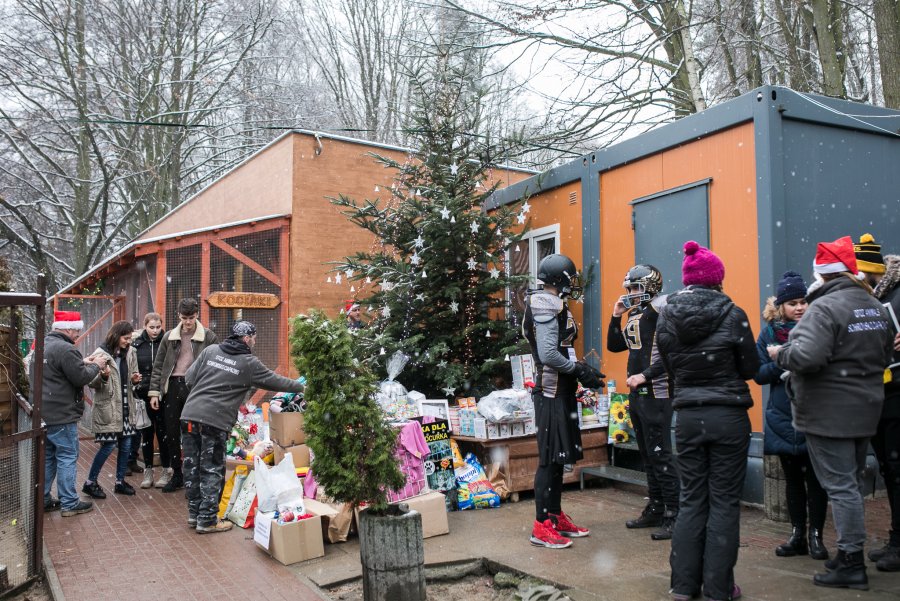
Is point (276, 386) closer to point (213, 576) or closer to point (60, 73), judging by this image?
point (213, 576)

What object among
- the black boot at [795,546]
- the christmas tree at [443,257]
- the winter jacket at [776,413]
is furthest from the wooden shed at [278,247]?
the black boot at [795,546]

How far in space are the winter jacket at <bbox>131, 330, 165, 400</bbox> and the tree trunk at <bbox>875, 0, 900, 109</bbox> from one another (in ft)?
31.8

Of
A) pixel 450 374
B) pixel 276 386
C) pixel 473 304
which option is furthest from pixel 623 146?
pixel 276 386

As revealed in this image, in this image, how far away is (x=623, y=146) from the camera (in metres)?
7.52

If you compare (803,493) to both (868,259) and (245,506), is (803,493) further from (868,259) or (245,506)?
(245,506)

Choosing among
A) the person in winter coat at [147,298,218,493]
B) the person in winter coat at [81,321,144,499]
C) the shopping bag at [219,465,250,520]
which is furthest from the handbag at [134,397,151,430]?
the shopping bag at [219,465,250,520]

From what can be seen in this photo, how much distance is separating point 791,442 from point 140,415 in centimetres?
662

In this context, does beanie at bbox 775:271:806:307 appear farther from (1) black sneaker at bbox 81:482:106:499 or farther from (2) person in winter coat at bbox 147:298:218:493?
(1) black sneaker at bbox 81:482:106:499

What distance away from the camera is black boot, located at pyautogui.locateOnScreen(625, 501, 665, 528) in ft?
18.3

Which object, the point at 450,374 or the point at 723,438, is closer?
the point at 723,438

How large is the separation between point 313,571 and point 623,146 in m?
5.26

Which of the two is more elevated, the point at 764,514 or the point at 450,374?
the point at 450,374

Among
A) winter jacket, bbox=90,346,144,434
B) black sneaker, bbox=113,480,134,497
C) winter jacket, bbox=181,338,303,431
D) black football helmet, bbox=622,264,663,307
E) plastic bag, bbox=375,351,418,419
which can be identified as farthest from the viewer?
black sneaker, bbox=113,480,134,497

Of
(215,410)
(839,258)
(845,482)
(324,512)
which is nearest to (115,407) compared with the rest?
(215,410)
